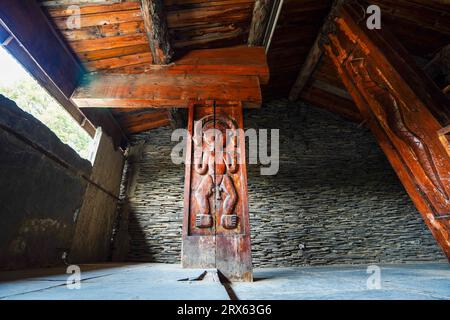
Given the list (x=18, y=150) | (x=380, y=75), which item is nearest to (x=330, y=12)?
(x=380, y=75)

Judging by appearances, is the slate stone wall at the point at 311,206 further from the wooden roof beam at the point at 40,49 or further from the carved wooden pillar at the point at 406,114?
the carved wooden pillar at the point at 406,114

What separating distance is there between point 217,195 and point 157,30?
2.10 m

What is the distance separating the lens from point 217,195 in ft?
8.03

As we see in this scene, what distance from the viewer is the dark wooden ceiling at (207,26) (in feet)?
9.20

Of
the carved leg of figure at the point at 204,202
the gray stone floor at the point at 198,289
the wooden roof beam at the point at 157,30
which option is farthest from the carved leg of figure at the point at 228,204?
the wooden roof beam at the point at 157,30

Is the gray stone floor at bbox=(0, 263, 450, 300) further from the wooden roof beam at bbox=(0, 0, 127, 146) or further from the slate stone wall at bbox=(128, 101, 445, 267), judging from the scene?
the slate stone wall at bbox=(128, 101, 445, 267)

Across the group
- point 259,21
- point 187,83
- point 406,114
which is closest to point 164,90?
point 187,83

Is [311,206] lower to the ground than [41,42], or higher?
lower

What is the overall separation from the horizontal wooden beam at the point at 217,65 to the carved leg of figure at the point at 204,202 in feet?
5.44

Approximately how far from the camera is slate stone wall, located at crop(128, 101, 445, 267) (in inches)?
191

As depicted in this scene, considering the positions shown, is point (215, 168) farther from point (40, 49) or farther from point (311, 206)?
point (311, 206)

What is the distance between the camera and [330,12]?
3703 mm

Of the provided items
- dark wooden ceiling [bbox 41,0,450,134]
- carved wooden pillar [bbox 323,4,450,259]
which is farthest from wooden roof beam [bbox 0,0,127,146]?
carved wooden pillar [bbox 323,4,450,259]
